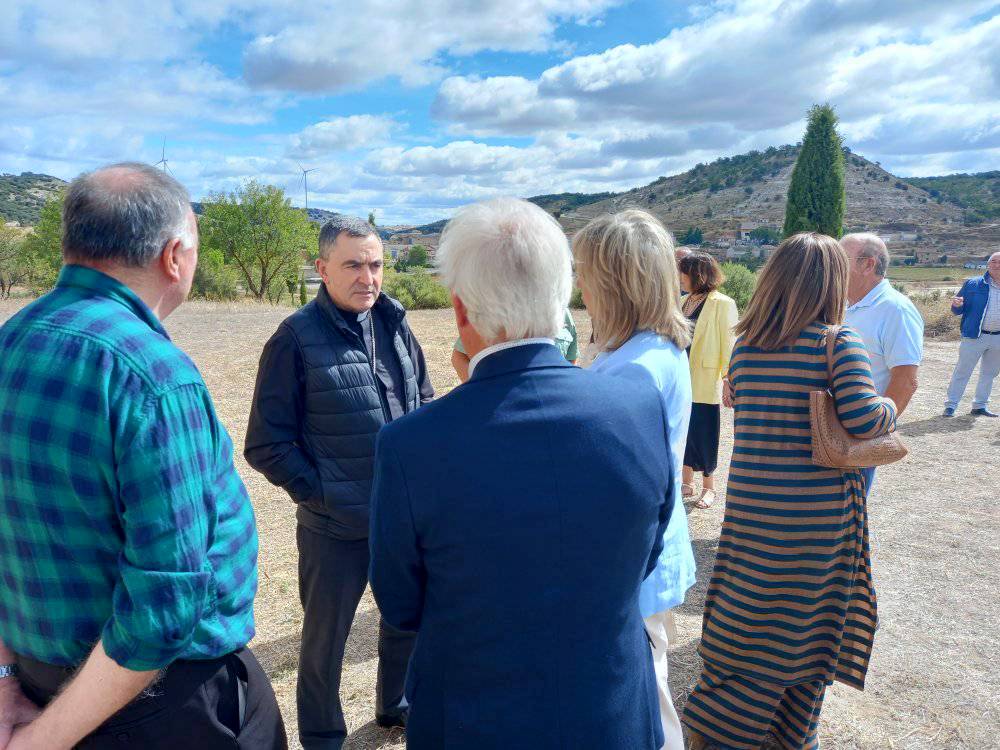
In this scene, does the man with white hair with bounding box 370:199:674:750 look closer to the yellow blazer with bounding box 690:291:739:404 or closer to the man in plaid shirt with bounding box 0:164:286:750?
the man in plaid shirt with bounding box 0:164:286:750

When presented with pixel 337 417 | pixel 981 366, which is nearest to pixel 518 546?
pixel 337 417

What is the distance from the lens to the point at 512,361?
4.18 feet

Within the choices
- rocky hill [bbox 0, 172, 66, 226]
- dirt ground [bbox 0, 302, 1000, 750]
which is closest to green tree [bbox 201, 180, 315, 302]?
dirt ground [bbox 0, 302, 1000, 750]

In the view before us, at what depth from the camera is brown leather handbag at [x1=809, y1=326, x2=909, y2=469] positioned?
2441 mm

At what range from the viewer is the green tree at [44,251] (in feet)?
127

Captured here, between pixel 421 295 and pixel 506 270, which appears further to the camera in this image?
pixel 421 295

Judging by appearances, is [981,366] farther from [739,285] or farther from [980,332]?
[739,285]

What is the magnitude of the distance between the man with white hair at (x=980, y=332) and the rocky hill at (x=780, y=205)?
47.4m

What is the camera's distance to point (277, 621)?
13.0ft

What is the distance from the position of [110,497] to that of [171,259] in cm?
50

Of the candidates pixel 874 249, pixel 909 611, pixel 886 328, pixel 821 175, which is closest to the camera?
pixel 886 328

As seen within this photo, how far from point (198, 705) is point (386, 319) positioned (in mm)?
1737

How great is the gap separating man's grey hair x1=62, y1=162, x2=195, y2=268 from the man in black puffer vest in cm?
119

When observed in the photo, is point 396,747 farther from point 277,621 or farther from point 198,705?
point 198,705
